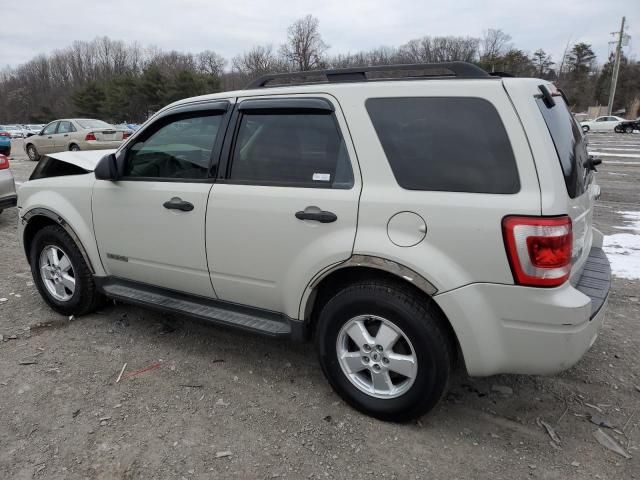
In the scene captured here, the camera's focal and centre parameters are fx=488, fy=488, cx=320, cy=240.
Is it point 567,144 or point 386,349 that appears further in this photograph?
point 386,349

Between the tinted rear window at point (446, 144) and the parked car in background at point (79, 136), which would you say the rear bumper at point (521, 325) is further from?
the parked car in background at point (79, 136)

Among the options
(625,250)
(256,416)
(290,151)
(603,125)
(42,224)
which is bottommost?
(603,125)

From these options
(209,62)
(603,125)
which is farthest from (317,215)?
(209,62)

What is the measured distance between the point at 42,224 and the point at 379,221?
321 centimetres

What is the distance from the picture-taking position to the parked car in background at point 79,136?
16422mm

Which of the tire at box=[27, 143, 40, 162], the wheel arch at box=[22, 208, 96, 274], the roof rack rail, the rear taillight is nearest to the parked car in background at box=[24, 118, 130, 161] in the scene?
the tire at box=[27, 143, 40, 162]

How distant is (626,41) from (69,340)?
62.1 m

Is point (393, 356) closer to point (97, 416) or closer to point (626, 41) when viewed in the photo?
A: point (97, 416)

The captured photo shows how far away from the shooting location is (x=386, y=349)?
267cm

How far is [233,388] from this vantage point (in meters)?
3.18

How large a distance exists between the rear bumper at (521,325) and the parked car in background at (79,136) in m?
15.9

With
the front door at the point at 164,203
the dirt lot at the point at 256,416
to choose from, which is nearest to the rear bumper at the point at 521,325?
the dirt lot at the point at 256,416

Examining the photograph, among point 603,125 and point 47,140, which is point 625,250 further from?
point 603,125

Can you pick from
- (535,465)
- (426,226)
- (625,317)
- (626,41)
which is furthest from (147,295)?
(626,41)
